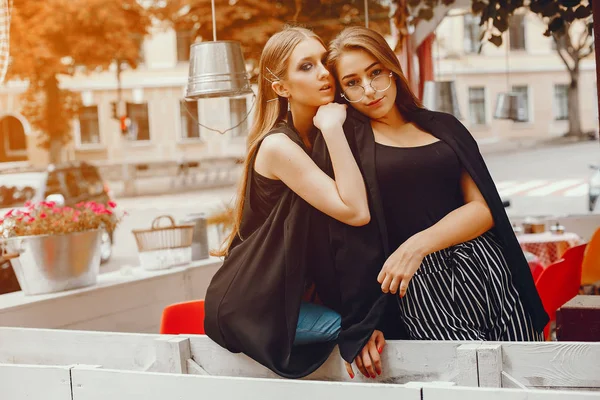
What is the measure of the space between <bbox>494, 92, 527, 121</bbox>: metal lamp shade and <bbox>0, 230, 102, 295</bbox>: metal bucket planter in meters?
6.75

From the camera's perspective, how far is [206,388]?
1.98m

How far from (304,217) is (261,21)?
570cm

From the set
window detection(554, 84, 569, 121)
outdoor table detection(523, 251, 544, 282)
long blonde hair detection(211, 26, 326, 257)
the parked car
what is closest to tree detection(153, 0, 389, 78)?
outdoor table detection(523, 251, 544, 282)

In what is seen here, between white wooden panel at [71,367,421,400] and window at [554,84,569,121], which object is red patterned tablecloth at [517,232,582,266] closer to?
white wooden panel at [71,367,421,400]

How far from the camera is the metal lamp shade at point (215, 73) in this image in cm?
351

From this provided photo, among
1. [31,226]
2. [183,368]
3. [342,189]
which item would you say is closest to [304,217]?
[342,189]

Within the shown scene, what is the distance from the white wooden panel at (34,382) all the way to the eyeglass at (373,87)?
105 cm

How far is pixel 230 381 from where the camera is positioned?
1.98 metres

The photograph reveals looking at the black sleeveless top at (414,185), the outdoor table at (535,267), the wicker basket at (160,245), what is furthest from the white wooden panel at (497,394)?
the outdoor table at (535,267)

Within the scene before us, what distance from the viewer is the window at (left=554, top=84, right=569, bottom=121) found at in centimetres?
3219

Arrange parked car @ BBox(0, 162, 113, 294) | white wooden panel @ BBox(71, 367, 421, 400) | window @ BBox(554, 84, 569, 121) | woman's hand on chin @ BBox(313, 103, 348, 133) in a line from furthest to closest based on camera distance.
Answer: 1. window @ BBox(554, 84, 569, 121)
2. parked car @ BBox(0, 162, 113, 294)
3. woman's hand on chin @ BBox(313, 103, 348, 133)
4. white wooden panel @ BBox(71, 367, 421, 400)

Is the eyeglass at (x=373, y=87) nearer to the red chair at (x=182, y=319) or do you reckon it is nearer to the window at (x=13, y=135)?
the red chair at (x=182, y=319)

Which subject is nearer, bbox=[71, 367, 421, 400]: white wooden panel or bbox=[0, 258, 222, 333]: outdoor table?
bbox=[71, 367, 421, 400]: white wooden panel

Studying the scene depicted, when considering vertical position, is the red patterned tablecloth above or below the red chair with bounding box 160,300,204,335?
below
